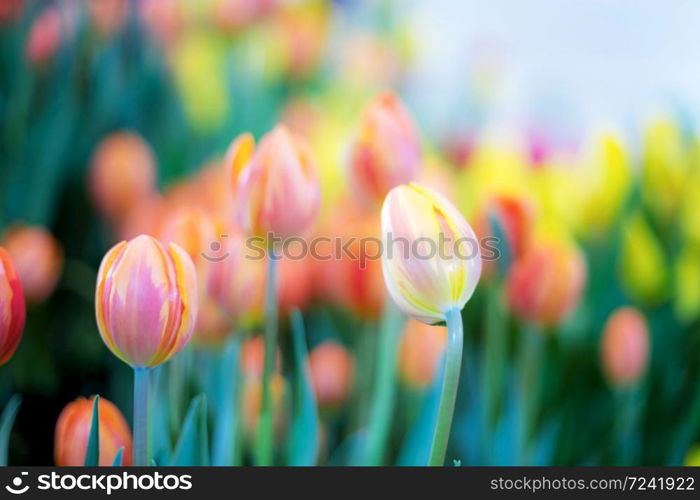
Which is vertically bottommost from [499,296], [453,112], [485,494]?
[485,494]

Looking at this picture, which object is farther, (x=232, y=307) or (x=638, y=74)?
(x=638, y=74)

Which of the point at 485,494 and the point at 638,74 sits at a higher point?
the point at 638,74

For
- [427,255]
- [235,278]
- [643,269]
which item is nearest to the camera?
[427,255]

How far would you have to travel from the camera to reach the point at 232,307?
40 centimetres

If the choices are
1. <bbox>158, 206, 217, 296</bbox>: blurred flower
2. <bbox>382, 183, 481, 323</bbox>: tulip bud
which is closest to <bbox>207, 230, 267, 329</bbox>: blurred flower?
<bbox>158, 206, 217, 296</bbox>: blurred flower

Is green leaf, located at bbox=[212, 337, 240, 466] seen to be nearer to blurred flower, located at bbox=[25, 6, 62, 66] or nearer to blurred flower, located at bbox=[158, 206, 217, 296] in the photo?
blurred flower, located at bbox=[158, 206, 217, 296]

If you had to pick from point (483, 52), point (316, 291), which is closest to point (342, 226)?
point (316, 291)

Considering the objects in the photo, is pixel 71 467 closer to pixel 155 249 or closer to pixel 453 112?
pixel 155 249

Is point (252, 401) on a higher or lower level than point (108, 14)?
lower

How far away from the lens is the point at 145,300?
304 mm

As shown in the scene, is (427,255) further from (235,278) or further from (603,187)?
(603,187)

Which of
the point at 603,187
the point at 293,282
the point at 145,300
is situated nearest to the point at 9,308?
the point at 145,300

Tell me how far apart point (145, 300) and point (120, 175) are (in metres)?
0.23

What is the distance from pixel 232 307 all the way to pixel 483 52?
0.27 m
